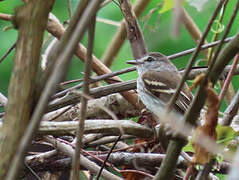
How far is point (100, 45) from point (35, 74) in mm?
3421

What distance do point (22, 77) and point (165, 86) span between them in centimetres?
297

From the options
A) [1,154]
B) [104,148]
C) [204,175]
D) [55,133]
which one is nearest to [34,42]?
[1,154]

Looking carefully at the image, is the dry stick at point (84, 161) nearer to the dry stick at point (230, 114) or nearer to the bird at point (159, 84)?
the dry stick at point (230, 114)

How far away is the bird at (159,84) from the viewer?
3551 mm

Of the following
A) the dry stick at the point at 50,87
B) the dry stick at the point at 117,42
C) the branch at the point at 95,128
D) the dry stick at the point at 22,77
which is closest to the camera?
the dry stick at the point at 50,87

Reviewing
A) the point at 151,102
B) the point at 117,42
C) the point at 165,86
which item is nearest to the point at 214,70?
the point at 151,102

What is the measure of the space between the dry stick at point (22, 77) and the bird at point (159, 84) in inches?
84.0

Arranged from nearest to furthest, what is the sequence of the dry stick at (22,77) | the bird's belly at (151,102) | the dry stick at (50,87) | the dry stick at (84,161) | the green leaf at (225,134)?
1. the dry stick at (50,87)
2. the dry stick at (22,77)
3. the green leaf at (225,134)
4. the dry stick at (84,161)
5. the bird's belly at (151,102)

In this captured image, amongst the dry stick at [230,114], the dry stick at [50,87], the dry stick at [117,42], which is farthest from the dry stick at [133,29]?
the dry stick at [50,87]

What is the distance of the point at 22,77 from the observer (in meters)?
1.11

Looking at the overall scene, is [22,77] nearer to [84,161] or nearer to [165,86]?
[84,161]

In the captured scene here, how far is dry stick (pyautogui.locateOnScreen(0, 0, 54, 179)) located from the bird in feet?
7.00

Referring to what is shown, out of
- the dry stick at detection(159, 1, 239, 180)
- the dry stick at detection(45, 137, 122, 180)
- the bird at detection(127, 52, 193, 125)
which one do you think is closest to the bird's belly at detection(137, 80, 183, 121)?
the bird at detection(127, 52, 193, 125)

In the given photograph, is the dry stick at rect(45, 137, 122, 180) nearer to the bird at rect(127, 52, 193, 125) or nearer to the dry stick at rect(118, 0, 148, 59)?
the dry stick at rect(118, 0, 148, 59)
